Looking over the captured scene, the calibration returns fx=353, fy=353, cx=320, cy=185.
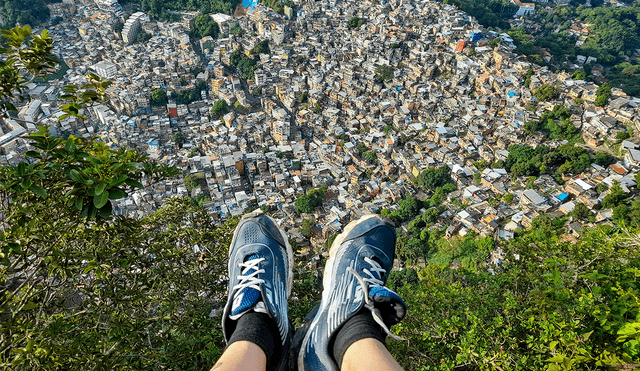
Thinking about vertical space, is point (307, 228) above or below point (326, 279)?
below

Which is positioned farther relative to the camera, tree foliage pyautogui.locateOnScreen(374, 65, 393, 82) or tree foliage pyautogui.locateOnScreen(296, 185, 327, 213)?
tree foliage pyautogui.locateOnScreen(374, 65, 393, 82)

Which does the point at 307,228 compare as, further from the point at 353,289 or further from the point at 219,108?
the point at 219,108

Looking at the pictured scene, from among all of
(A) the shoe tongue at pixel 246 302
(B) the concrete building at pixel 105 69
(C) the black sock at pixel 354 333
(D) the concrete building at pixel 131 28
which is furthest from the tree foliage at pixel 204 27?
(C) the black sock at pixel 354 333

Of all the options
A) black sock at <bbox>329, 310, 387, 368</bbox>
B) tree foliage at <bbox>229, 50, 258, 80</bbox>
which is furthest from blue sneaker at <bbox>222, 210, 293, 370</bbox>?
tree foliage at <bbox>229, 50, 258, 80</bbox>

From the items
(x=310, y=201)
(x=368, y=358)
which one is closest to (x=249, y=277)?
(x=368, y=358)

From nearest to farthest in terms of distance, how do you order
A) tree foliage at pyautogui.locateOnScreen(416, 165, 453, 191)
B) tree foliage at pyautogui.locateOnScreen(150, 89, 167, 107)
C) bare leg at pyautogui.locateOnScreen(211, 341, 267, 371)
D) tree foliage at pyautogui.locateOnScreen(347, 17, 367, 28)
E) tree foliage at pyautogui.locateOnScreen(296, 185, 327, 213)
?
bare leg at pyautogui.locateOnScreen(211, 341, 267, 371) < tree foliage at pyautogui.locateOnScreen(296, 185, 327, 213) < tree foliage at pyautogui.locateOnScreen(416, 165, 453, 191) < tree foliage at pyautogui.locateOnScreen(150, 89, 167, 107) < tree foliage at pyautogui.locateOnScreen(347, 17, 367, 28)

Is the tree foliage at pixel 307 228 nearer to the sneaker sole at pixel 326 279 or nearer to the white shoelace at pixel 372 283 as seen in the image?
the sneaker sole at pixel 326 279

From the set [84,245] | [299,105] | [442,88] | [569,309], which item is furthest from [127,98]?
[569,309]

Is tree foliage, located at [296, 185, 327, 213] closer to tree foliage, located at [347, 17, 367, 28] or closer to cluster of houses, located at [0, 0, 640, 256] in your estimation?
cluster of houses, located at [0, 0, 640, 256]
